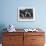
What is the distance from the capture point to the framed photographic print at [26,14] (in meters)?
3.81

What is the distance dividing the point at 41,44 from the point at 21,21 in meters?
0.96

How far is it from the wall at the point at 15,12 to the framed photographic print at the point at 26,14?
108 mm

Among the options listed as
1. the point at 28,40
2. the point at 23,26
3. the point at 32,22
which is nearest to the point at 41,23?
the point at 32,22

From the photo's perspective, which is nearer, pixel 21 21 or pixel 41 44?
pixel 41 44

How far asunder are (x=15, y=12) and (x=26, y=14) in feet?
1.12

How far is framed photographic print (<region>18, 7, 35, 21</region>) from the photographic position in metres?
3.81

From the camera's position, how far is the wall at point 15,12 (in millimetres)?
3814

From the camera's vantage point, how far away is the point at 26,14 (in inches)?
151

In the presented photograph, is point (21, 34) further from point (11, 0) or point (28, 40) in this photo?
point (11, 0)

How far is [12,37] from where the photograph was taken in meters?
3.33

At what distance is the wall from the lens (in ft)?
12.5

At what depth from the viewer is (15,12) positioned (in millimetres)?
3820

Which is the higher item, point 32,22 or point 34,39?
point 32,22

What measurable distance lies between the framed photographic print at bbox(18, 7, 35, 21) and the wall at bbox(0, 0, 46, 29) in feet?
0.36
